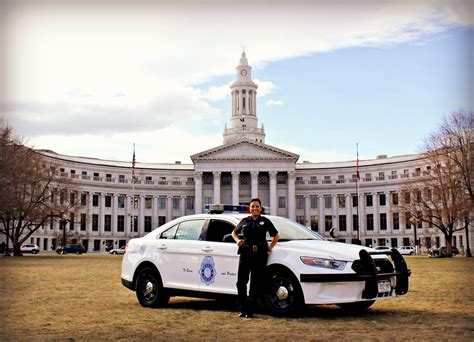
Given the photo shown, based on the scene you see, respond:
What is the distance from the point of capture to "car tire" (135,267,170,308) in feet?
47.7

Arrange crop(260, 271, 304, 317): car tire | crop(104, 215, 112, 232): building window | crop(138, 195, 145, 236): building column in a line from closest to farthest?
1. crop(260, 271, 304, 317): car tire
2. crop(104, 215, 112, 232): building window
3. crop(138, 195, 145, 236): building column

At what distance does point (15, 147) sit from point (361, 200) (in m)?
81.0

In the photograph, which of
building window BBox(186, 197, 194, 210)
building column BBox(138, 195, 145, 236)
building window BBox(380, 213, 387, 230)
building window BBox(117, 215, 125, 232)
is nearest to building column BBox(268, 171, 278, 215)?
building window BBox(186, 197, 194, 210)

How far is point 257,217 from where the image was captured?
12.7 meters

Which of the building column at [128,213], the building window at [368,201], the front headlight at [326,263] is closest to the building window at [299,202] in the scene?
the building window at [368,201]

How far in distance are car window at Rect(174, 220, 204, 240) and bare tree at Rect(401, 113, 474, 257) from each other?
4150 cm

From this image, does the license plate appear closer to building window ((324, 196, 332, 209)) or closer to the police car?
the police car

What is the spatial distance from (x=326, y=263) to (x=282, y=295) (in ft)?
3.55

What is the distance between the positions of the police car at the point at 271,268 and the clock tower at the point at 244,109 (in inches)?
4936

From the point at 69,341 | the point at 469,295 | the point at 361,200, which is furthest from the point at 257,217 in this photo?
the point at 361,200

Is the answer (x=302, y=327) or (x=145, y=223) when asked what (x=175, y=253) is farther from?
(x=145, y=223)

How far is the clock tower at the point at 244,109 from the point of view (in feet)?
463

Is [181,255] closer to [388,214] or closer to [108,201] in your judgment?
[388,214]

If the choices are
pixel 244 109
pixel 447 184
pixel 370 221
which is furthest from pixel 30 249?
pixel 244 109
